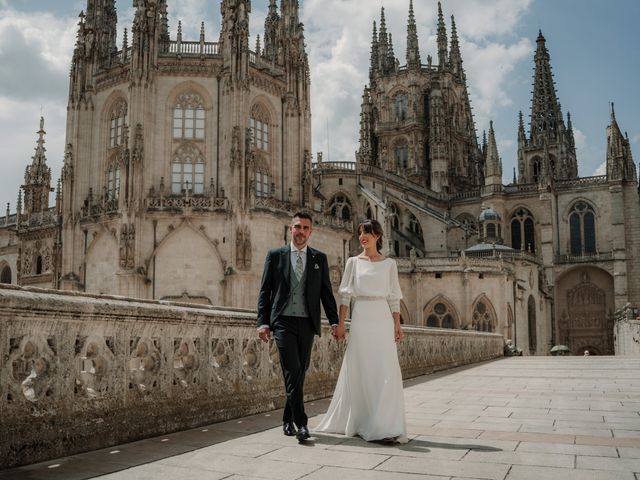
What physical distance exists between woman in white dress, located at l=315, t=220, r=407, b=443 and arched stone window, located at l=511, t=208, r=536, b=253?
54.6 meters

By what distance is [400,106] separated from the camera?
6981cm

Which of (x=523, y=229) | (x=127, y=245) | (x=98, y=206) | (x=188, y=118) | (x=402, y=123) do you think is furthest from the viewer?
(x=402, y=123)

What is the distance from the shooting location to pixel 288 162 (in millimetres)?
35812

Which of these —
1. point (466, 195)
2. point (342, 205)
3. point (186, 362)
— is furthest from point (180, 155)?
point (466, 195)

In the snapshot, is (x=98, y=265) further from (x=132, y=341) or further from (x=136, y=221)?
(x=132, y=341)

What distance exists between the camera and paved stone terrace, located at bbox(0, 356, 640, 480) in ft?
15.0

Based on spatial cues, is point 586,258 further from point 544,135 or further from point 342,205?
point 544,135

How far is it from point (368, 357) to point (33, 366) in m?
2.92

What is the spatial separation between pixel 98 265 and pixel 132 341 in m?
28.1

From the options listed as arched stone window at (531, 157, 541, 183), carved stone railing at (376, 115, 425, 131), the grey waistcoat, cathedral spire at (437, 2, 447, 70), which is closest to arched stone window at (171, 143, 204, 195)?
the grey waistcoat

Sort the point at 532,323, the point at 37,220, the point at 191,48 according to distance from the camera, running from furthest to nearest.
Result: the point at 532,323 < the point at 37,220 < the point at 191,48

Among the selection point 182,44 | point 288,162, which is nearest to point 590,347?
point 288,162

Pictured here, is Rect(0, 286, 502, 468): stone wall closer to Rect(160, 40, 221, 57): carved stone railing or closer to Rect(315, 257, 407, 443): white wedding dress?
Rect(315, 257, 407, 443): white wedding dress

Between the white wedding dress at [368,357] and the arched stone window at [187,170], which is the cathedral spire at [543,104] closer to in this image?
the arched stone window at [187,170]
